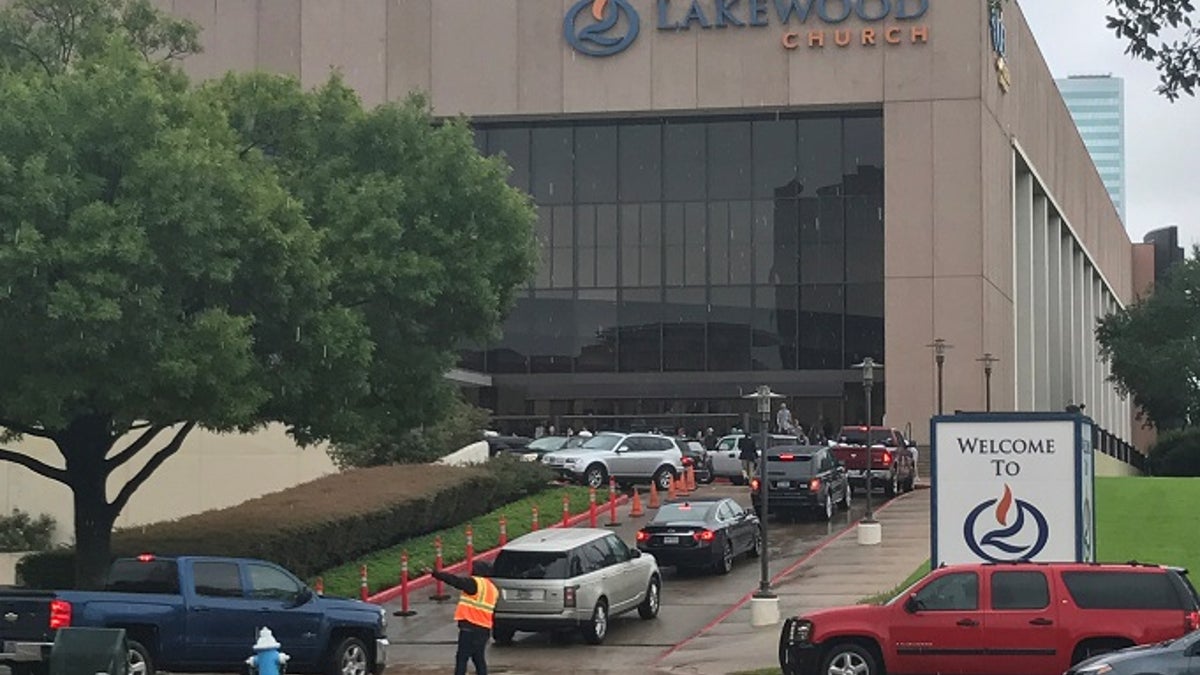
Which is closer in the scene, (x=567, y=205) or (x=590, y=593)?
(x=590, y=593)

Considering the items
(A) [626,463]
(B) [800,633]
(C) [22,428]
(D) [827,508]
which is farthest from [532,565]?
(A) [626,463]

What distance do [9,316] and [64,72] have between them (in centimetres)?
468

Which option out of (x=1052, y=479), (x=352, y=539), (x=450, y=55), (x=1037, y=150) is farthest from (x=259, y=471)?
(x=1037, y=150)

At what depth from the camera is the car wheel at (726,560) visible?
1283 inches

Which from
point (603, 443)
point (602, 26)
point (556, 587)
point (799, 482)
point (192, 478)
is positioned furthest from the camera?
point (602, 26)

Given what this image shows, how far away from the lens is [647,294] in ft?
222

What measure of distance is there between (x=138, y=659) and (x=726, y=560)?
1515 cm

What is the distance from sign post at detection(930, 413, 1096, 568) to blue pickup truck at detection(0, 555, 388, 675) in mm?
7471

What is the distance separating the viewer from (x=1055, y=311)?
85.3m

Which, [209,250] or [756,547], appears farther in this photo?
[756,547]

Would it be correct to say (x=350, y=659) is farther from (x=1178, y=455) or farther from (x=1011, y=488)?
(x=1178, y=455)

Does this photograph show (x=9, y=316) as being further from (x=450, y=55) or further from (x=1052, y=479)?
(x=450, y=55)

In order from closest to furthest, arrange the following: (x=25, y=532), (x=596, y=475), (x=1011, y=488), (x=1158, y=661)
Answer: (x=1158, y=661) → (x=1011, y=488) → (x=25, y=532) → (x=596, y=475)

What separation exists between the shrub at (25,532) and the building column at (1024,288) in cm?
4722
